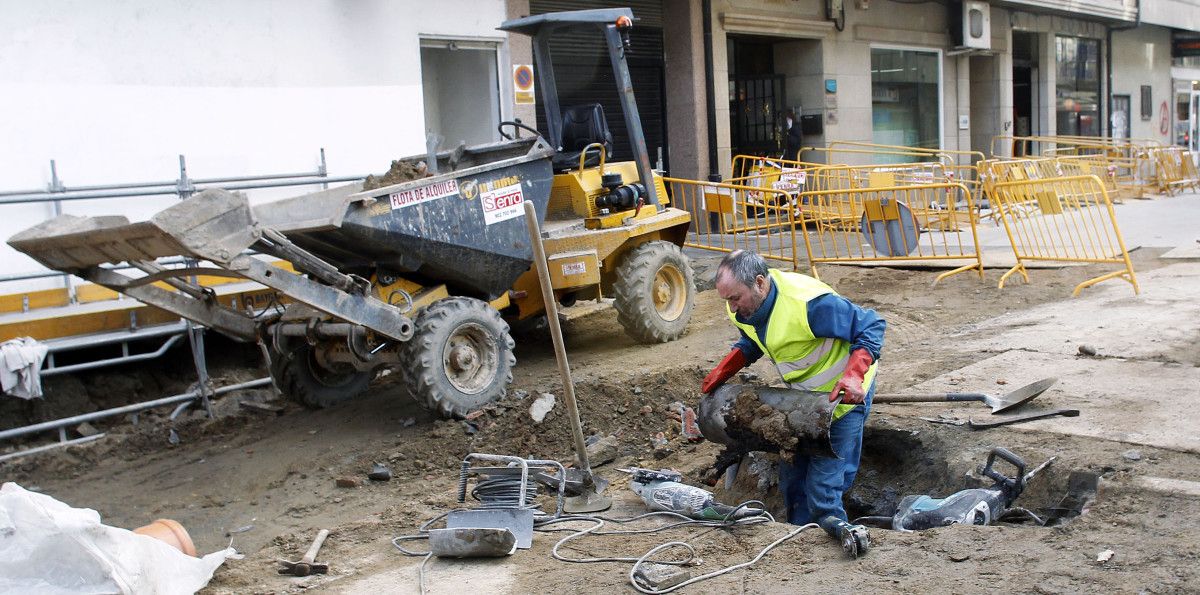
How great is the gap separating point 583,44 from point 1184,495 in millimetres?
10641

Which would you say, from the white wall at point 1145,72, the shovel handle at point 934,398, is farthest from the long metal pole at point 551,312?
the white wall at point 1145,72

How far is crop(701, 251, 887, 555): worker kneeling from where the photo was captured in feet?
16.1

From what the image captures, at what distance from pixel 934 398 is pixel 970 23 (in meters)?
16.8

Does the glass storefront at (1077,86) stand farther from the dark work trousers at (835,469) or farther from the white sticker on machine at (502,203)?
the dark work trousers at (835,469)

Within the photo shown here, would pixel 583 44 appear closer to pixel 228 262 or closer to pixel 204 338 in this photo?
pixel 204 338

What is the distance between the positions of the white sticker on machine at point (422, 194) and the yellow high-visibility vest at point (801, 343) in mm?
2716

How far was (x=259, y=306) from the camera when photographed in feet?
29.1

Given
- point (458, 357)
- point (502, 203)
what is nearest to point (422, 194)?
point (502, 203)

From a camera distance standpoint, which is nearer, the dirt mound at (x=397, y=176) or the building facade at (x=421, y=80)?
the dirt mound at (x=397, y=176)

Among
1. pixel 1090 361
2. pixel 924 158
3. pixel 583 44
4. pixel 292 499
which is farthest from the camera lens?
pixel 924 158

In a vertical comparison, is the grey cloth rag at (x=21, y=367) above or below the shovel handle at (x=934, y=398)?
above

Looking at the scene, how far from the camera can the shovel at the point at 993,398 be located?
600cm

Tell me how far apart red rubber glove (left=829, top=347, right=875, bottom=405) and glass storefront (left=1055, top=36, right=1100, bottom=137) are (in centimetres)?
2373

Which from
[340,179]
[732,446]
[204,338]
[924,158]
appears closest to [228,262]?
[732,446]
